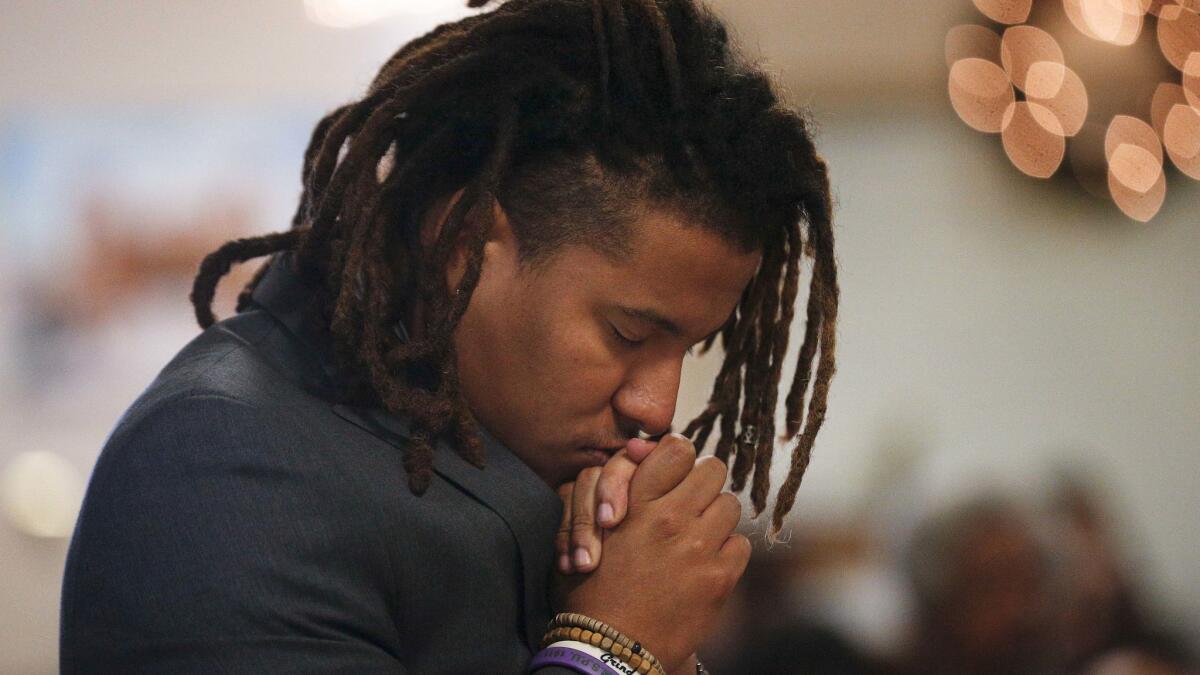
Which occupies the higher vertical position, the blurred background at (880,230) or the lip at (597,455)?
the lip at (597,455)

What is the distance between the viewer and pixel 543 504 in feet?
3.50

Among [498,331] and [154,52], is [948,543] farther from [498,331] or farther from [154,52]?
[154,52]

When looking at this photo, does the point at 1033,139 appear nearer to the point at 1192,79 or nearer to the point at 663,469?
the point at 1192,79

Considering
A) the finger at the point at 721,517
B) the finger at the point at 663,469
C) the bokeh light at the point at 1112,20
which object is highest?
the bokeh light at the point at 1112,20

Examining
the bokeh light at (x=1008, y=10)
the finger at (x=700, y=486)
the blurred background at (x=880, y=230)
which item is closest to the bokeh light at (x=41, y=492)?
the blurred background at (x=880, y=230)

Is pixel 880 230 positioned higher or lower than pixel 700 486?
lower

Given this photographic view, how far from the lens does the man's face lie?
108cm

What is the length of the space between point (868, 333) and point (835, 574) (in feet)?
2.57

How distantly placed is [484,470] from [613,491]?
13 centimetres

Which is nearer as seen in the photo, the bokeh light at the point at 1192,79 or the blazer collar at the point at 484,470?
the blazer collar at the point at 484,470

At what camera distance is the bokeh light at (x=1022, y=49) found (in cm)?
322

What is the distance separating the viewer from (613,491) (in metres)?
Answer: 1.10

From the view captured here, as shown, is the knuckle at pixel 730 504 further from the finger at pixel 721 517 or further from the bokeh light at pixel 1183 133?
the bokeh light at pixel 1183 133

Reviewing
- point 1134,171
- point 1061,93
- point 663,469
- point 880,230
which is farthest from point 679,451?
point 1134,171
